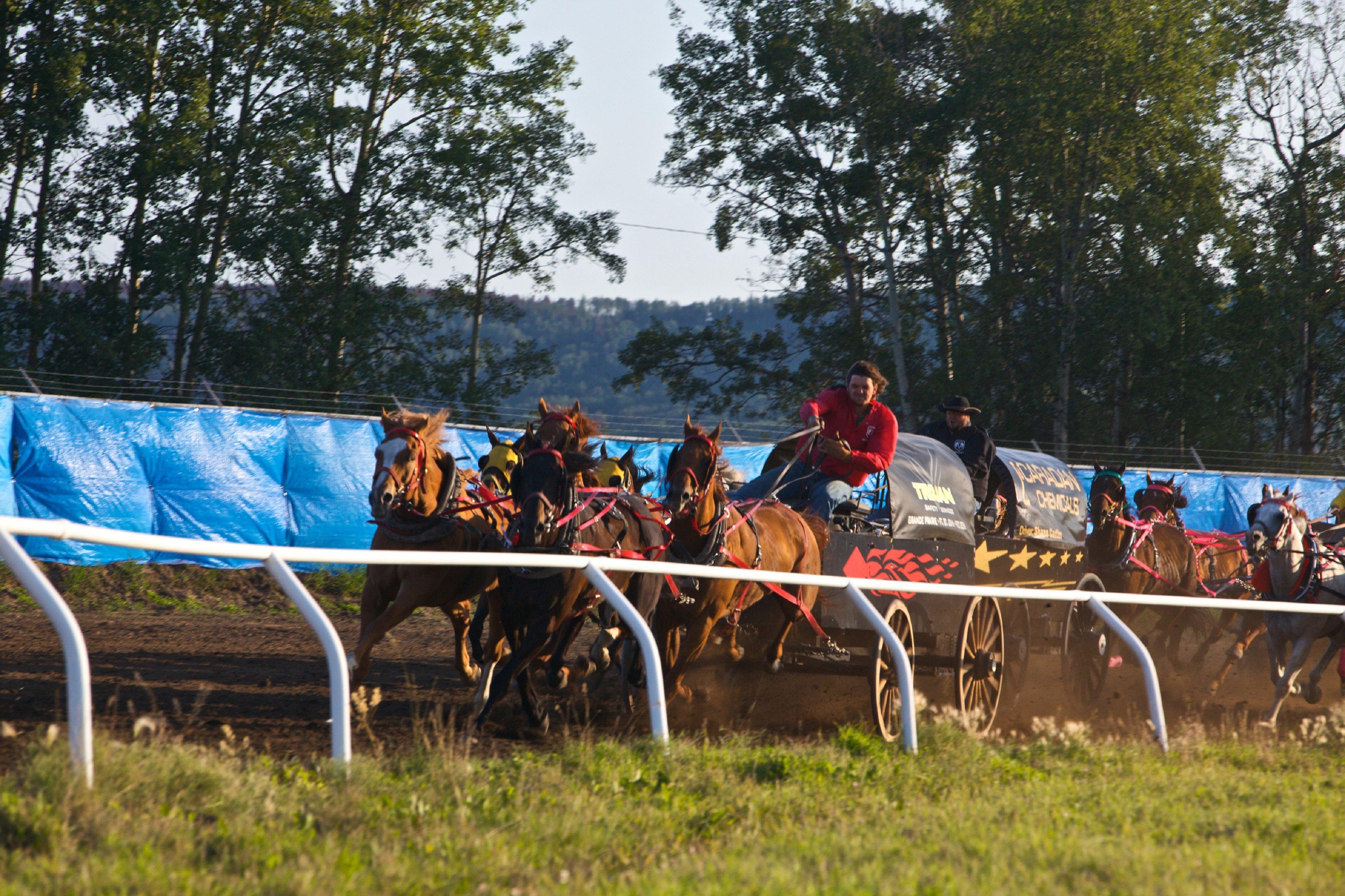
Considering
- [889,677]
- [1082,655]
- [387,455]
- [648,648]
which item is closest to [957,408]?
[1082,655]

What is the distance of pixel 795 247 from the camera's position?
1222 inches

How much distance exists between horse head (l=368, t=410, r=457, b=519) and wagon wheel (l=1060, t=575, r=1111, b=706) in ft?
15.1

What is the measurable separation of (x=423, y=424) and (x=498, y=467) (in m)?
1.46

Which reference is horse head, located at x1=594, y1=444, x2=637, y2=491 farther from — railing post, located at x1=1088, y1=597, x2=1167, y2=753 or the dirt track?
railing post, located at x1=1088, y1=597, x2=1167, y2=753

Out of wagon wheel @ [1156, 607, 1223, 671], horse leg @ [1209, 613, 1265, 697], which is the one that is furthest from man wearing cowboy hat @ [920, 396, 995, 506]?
horse leg @ [1209, 613, 1265, 697]

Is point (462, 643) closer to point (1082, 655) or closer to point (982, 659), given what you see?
point (982, 659)

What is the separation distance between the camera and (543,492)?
6.21 metres

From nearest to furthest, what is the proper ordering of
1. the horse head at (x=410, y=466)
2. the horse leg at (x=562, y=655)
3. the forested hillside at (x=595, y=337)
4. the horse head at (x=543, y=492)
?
the horse head at (x=543, y=492) → the horse leg at (x=562, y=655) → the horse head at (x=410, y=466) → the forested hillside at (x=595, y=337)

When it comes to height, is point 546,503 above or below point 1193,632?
above

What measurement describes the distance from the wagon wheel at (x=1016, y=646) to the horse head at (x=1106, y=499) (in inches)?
61.4

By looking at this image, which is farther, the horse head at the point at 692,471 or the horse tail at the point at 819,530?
the horse tail at the point at 819,530

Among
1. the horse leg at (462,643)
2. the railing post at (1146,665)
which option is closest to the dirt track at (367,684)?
the horse leg at (462,643)

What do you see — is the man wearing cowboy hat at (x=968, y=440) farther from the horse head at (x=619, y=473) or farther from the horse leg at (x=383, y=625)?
the horse leg at (x=383, y=625)

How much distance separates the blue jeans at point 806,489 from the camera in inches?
325
